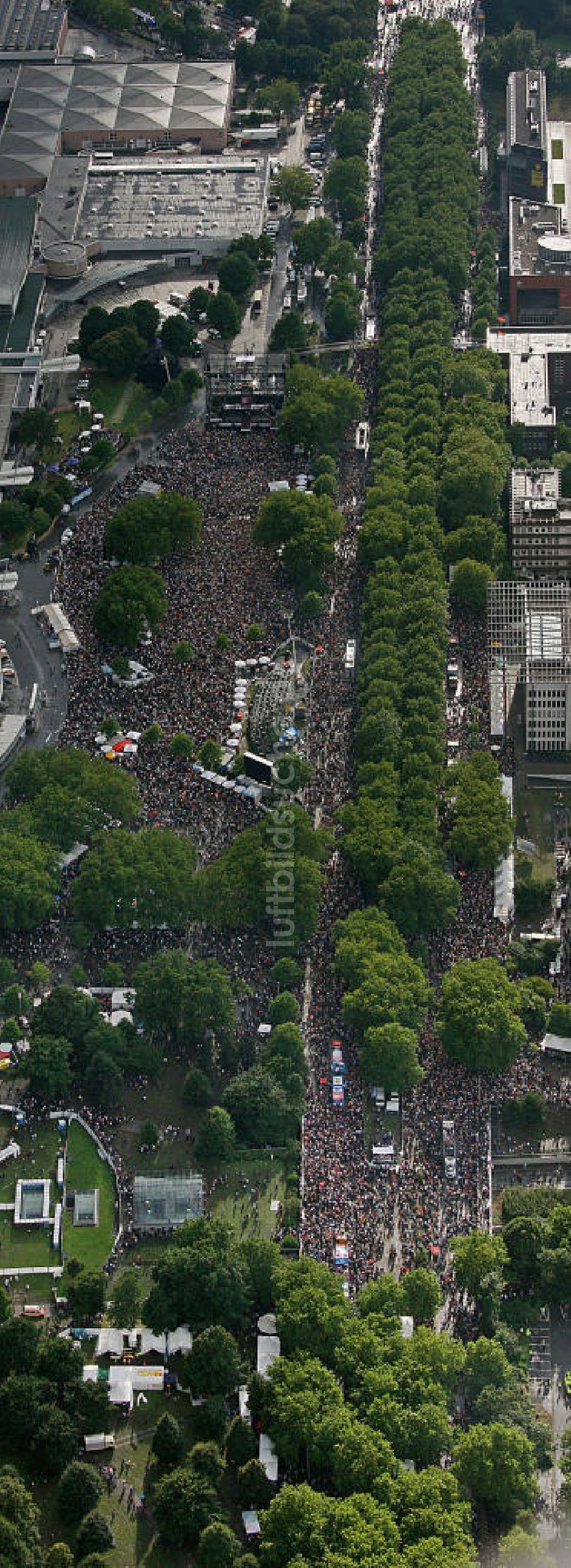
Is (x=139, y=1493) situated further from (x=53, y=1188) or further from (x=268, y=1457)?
(x=53, y=1188)

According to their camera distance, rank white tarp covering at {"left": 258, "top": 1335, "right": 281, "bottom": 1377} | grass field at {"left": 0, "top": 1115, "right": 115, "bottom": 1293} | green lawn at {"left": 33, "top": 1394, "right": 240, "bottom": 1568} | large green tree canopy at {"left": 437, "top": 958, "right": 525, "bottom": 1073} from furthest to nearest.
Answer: large green tree canopy at {"left": 437, "top": 958, "right": 525, "bottom": 1073}, grass field at {"left": 0, "top": 1115, "right": 115, "bottom": 1293}, white tarp covering at {"left": 258, "top": 1335, "right": 281, "bottom": 1377}, green lawn at {"left": 33, "top": 1394, "right": 240, "bottom": 1568}

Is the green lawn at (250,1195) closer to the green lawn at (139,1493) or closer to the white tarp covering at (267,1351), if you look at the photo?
the white tarp covering at (267,1351)

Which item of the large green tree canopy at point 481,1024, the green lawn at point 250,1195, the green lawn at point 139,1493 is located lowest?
the green lawn at point 139,1493

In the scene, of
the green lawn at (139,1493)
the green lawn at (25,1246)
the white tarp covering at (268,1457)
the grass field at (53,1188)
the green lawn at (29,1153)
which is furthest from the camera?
the green lawn at (29,1153)

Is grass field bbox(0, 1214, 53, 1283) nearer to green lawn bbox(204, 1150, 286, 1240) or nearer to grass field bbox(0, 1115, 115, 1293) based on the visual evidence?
grass field bbox(0, 1115, 115, 1293)

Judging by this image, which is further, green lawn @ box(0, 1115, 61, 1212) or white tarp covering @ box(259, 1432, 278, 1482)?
green lawn @ box(0, 1115, 61, 1212)

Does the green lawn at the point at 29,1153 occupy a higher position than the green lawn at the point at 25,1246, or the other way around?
the green lawn at the point at 29,1153

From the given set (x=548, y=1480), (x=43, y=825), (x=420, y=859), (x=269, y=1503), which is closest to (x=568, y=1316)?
(x=548, y=1480)

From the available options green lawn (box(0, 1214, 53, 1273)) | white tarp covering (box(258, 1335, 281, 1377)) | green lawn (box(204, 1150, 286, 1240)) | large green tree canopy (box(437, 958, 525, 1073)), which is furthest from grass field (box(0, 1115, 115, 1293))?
large green tree canopy (box(437, 958, 525, 1073))

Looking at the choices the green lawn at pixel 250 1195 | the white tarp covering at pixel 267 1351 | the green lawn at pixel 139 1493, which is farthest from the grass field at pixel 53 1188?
the white tarp covering at pixel 267 1351
